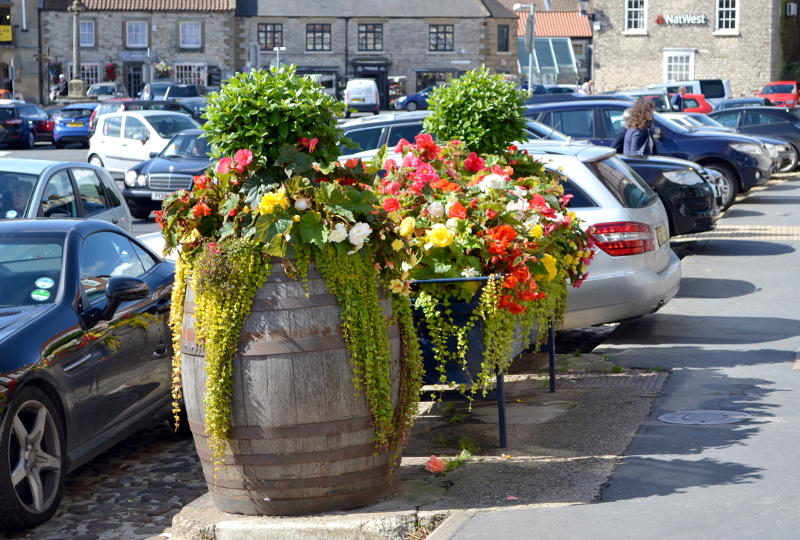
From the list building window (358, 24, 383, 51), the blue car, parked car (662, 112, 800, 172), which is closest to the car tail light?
parked car (662, 112, 800, 172)

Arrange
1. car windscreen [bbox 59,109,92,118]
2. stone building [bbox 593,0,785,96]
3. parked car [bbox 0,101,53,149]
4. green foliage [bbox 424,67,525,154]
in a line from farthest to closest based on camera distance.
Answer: stone building [bbox 593,0,785,96], car windscreen [bbox 59,109,92,118], parked car [bbox 0,101,53,149], green foliage [bbox 424,67,525,154]

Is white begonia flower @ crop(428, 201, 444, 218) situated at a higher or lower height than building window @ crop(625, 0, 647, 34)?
lower

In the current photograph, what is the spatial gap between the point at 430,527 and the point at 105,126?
21.9 m

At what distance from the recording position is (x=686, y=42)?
220 ft

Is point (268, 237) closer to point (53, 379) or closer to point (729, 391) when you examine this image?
point (53, 379)

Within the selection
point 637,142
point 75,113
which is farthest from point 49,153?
point 637,142

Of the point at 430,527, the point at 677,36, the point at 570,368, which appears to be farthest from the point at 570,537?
the point at 677,36

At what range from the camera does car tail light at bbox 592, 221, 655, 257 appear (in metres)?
9.48

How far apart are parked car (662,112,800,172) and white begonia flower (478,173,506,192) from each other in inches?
671

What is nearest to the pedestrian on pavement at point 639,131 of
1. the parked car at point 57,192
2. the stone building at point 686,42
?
the parked car at point 57,192

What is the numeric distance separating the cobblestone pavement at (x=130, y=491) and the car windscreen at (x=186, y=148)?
44.8 ft

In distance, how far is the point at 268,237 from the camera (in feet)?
17.0

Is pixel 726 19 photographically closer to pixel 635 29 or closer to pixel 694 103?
pixel 635 29

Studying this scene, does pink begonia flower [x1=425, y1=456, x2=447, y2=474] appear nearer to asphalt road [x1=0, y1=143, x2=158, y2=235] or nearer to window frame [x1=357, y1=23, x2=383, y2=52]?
asphalt road [x1=0, y1=143, x2=158, y2=235]
